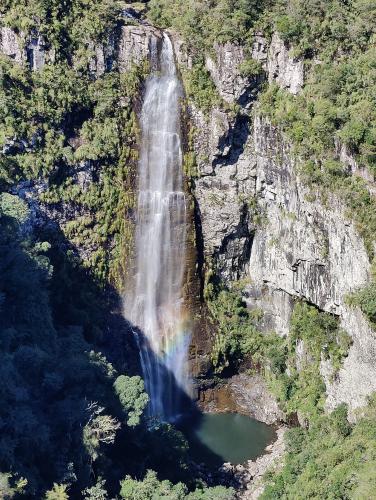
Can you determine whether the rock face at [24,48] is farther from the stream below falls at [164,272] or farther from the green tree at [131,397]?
the green tree at [131,397]

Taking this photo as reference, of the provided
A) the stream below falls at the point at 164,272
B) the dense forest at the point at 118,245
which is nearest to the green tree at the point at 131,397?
the dense forest at the point at 118,245

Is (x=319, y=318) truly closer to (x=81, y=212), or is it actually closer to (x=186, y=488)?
(x=186, y=488)

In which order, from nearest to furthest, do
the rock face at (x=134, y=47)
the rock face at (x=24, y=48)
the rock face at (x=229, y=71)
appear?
the rock face at (x=24, y=48) → the rock face at (x=229, y=71) → the rock face at (x=134, y=47)

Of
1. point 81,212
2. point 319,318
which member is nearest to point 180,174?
point 81,212

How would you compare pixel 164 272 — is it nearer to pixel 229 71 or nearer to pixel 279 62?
pixel 229 71

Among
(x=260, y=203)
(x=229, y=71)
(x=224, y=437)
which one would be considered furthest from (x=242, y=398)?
(x=229, y=71)
